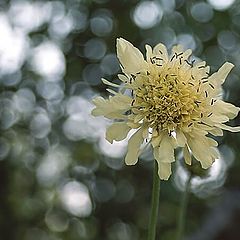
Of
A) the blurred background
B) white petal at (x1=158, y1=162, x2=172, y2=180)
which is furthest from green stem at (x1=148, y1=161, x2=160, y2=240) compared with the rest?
the blurred background

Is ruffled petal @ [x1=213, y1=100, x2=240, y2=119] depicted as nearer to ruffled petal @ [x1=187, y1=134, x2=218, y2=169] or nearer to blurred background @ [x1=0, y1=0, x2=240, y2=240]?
ruffled petal @ [x1=187, y1=134, x2=218, y2=169]

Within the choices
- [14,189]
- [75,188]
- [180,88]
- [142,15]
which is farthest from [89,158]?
[180,88]

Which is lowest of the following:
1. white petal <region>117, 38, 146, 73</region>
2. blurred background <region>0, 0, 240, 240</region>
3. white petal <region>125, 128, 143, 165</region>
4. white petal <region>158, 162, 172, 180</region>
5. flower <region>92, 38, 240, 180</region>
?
blurred background <region>0, 0, 240, 240</region>

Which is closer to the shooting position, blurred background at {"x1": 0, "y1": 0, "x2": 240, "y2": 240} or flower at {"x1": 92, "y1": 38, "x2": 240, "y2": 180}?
flower at {"x1": 92, "y1": 38, "x2": 240, "y2": 180}

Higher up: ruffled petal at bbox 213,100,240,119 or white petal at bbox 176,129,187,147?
ruffled petal at bbox 213,100,240,119

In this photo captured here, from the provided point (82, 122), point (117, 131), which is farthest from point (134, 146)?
point (82, 122)

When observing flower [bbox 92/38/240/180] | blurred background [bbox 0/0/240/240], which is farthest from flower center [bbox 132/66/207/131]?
blurred background [bbox 0/0/240/240]

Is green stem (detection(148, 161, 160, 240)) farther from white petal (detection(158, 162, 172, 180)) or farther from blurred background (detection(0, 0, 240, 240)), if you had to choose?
blurred background (detection(0, 0, 240, 240))
